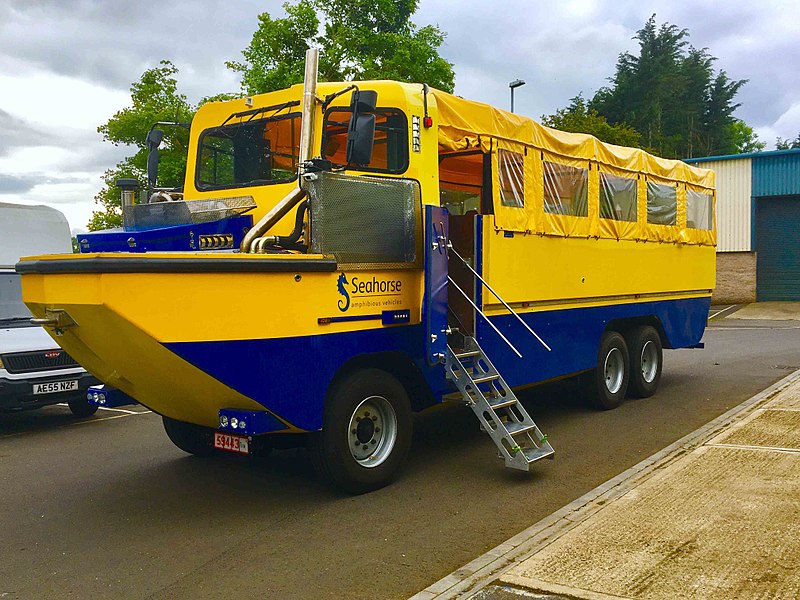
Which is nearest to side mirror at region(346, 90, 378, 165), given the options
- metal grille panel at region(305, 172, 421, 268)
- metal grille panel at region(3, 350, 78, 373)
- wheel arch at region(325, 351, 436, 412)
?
metal grille panel at region(305, 172, 421, 268)

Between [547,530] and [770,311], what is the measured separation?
1027 inches

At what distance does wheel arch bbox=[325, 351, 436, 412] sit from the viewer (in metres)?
6.44

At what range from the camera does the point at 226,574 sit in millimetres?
4910

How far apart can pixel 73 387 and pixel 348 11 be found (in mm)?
20037

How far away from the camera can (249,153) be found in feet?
24.3

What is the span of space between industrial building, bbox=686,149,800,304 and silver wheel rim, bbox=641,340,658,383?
21628 mm

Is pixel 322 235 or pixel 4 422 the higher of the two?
pixel 322 235

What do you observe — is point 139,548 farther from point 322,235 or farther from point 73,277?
point 322,235

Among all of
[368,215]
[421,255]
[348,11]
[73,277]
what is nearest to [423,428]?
[421,255]

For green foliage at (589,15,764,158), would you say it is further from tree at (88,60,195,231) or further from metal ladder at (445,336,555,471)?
metal ladder at (445,336,555,471)


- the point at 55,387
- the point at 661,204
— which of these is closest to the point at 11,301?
the point at 55,387

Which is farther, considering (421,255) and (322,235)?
(421,255)

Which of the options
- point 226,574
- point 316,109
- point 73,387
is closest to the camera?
point 226,574

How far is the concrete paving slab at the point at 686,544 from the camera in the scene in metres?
4.30
